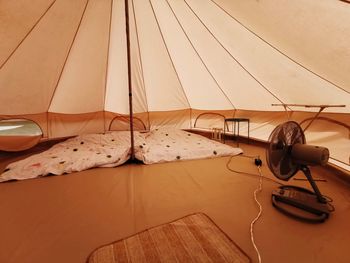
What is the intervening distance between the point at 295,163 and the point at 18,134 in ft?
12.3

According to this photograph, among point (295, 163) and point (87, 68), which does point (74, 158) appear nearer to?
point (87, 68)

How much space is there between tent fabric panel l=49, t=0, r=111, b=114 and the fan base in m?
2.87

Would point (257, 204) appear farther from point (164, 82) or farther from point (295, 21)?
point (164, 82)

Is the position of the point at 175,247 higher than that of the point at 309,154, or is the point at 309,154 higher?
the point at 309,154

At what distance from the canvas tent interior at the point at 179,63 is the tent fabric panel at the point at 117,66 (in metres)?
0.02

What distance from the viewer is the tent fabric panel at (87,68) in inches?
105

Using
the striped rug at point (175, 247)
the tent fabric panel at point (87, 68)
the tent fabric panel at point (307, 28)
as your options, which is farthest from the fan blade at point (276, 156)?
the tent fabric panel at point (87, 68)

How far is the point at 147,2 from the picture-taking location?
8.60 feet

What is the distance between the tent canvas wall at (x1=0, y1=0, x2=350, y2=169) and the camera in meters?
1.97

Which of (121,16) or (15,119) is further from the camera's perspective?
(15,119)

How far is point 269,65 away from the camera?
262 centimetres

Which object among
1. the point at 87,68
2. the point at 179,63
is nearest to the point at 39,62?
the point at 87,68

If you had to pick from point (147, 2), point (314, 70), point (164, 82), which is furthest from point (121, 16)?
point (314, 70)

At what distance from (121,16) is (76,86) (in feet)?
4.50
